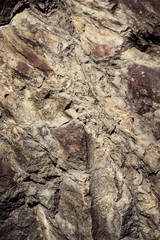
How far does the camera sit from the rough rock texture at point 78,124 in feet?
8.35

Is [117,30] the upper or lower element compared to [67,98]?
upper

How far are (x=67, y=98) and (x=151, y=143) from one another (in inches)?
41.7

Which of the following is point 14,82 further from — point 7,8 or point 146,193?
point 146,193

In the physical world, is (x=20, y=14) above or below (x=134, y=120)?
above

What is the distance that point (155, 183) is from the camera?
2.56 m

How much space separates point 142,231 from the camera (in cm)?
257

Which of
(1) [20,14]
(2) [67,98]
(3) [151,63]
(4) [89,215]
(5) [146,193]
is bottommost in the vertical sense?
(4) [89,215]

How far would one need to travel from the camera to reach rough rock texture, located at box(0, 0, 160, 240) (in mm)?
2545

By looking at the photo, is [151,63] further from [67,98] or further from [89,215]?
[89,215]

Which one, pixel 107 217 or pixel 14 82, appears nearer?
pixel 107 217

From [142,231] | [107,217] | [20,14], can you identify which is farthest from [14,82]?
[142,231]

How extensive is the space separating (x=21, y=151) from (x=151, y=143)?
1.46m

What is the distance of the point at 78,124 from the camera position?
2580mm

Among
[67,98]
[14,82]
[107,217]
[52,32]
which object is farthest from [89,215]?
[52,32]
